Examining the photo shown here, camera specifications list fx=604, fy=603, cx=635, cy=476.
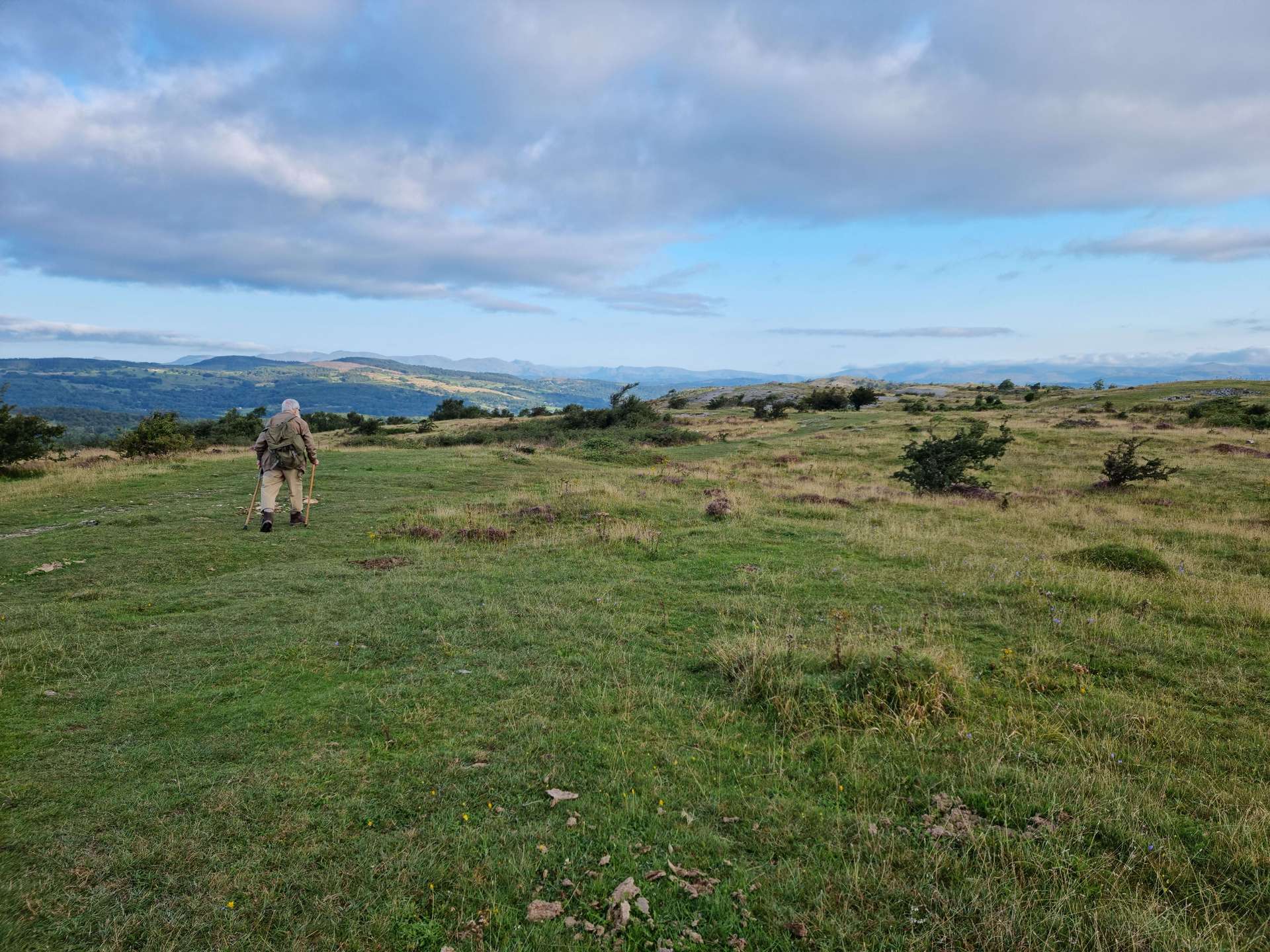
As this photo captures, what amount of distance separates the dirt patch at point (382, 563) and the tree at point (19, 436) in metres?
22.7

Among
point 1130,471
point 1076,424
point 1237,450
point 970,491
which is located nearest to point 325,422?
point 970,491

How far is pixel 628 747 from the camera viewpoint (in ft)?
19.4

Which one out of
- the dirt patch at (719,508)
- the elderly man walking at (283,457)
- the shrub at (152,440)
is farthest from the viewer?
the shrub at (152,440)

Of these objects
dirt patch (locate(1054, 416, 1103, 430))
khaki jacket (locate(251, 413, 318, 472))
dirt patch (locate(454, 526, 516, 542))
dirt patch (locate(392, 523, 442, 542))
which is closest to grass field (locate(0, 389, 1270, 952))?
dirt patch (locate(392, 523, 442, 542))

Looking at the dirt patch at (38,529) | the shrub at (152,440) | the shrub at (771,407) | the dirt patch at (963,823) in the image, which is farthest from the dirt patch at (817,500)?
the shrub at (771,407)

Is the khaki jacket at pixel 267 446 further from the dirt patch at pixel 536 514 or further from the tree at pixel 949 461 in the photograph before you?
the tree at pixel 949 461

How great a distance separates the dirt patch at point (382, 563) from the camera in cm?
1250

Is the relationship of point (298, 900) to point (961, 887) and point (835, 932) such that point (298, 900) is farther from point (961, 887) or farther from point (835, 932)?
point (961, 887)

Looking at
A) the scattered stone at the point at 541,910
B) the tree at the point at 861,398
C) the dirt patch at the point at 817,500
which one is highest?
the tree at the point at 861,398

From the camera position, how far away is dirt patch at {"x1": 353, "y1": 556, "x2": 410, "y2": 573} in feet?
41.0

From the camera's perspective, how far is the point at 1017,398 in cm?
8044

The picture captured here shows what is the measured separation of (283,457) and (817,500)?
53.1ft

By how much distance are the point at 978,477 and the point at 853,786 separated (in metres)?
25.5

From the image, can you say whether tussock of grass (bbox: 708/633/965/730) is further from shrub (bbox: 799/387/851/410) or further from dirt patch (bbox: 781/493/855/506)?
shrub (bbox: 799/387/851/410)
